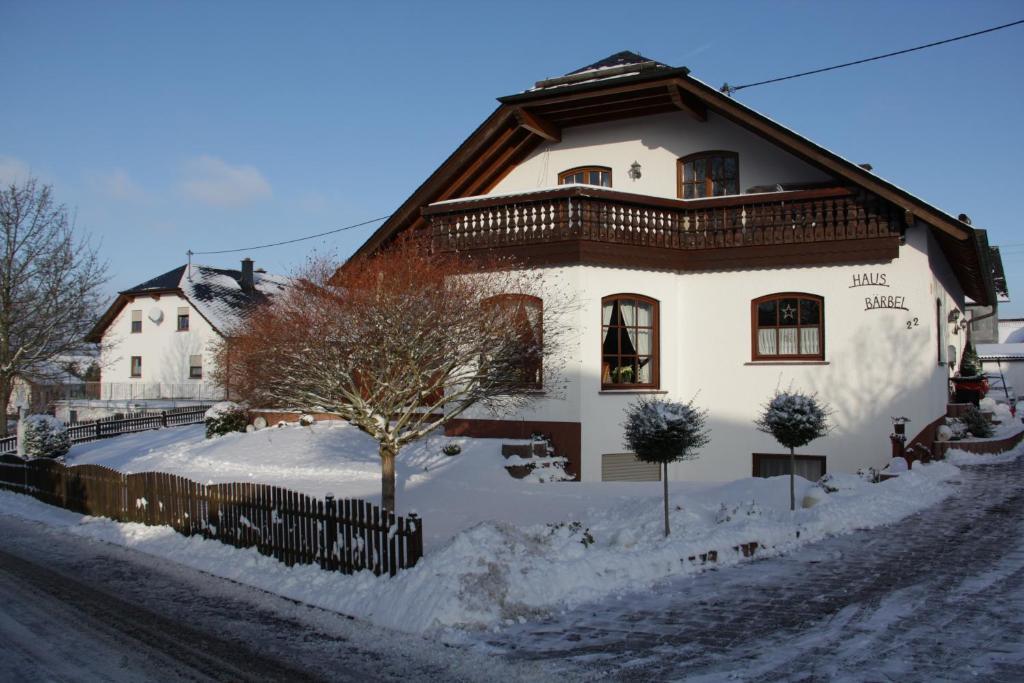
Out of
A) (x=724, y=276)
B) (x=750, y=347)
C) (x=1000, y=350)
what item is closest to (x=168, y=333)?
(x=724, y=276)

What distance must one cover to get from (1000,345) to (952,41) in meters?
49.3

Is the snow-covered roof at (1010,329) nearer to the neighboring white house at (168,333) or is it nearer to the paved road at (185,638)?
the neighboring white house at (168,333)

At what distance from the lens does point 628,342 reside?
16672mm

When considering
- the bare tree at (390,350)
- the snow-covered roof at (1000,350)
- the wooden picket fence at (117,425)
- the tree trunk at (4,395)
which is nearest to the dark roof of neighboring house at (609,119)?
the bare tree at (390,350)

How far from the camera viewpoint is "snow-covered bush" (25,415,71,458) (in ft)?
73.1

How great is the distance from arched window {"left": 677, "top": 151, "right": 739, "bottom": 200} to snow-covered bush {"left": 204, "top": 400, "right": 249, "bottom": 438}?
14.2 meters

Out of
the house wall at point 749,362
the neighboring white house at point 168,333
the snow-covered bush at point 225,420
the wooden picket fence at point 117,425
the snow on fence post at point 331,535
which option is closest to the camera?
the snow on fence post at point 331,535

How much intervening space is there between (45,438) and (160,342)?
93.0 ft

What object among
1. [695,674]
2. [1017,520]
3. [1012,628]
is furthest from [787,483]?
[695,674]

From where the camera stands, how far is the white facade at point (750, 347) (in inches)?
624

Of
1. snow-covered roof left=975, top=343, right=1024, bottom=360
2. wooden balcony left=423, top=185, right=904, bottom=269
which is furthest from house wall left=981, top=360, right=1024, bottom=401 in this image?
wooden balcony left=423, top=185, right=904, bottom=269

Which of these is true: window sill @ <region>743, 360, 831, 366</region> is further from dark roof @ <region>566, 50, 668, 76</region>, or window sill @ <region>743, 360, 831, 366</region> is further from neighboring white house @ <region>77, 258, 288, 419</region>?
neighboring white house @ <region>77, 258, 288, 419</region>

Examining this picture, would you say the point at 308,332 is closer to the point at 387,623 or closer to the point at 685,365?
the point at 387,623

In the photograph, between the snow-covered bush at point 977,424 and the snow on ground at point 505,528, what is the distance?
130 inches
